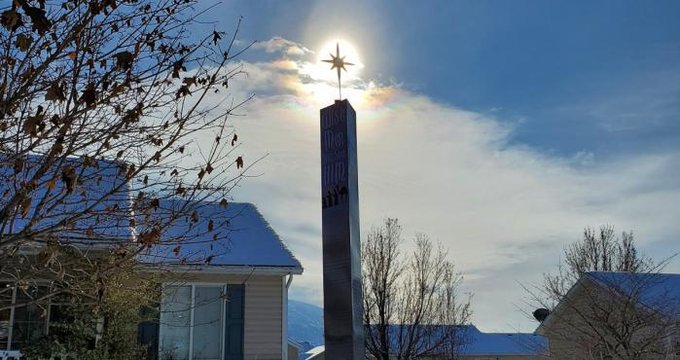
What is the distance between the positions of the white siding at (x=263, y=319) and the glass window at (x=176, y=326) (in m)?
1.16

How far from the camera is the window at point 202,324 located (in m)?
13.0

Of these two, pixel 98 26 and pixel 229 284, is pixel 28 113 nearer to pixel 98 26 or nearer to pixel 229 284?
pixel 98 26

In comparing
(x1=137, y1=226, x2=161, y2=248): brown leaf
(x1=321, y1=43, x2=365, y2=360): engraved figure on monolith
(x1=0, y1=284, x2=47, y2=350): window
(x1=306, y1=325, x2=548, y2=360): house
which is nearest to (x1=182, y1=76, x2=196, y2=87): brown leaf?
(x1=137, y1=226, x2=161, y2=248): brown leaf

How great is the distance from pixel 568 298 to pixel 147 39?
13.9 meters

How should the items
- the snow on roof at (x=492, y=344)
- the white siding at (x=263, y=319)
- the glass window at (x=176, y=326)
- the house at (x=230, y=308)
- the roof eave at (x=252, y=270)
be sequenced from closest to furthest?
the glass window at (x=176, y=326) < the house at (x=230, y=308) < the roof eave at (x=252, y=270) < the white siding at (x=263, y=319) < the snow on roof at (x=492, y=344)

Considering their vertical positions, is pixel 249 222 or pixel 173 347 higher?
pixel 249 222

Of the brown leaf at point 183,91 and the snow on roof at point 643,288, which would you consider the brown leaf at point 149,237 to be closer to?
the brown leaf at point 183,91

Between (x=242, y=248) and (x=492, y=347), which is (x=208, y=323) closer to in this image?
(x=242, y=248)

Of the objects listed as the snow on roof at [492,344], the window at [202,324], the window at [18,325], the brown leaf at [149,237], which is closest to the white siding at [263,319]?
the window at [202,324]

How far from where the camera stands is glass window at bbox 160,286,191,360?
508 inches

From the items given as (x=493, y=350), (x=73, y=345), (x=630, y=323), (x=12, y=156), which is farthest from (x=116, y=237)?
(x=493, y=350)

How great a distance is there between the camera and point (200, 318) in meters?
13.3

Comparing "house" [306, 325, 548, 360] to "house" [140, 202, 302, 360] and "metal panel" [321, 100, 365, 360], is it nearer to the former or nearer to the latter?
"house" [140, 202, 302, 360]

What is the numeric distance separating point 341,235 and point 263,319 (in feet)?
24.5
